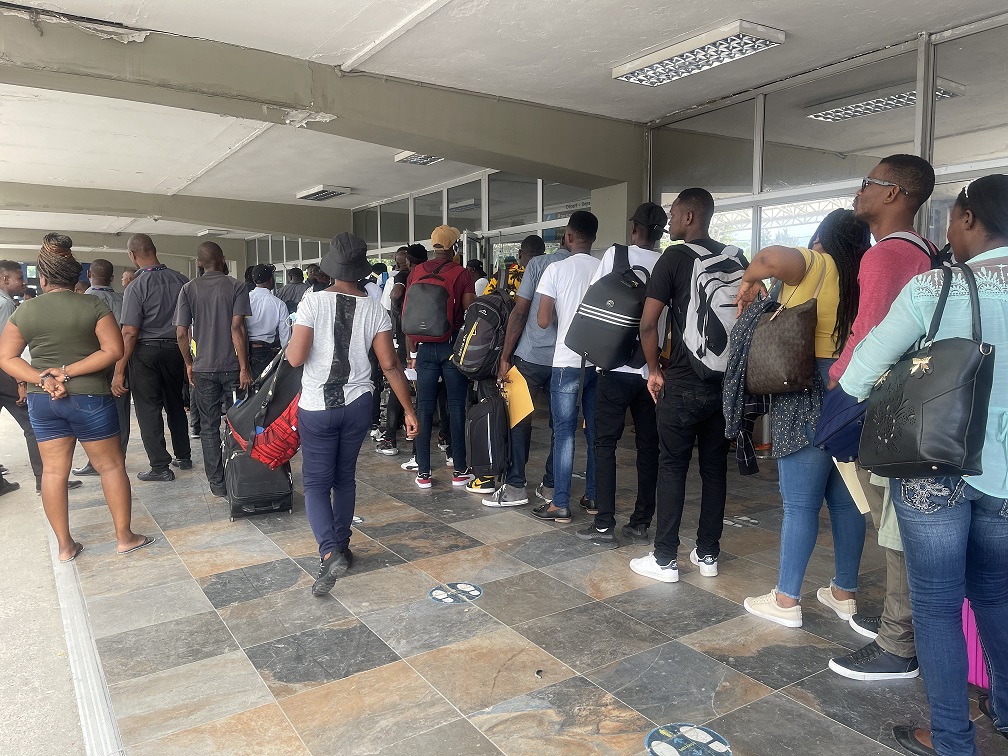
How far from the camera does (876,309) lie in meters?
2.17

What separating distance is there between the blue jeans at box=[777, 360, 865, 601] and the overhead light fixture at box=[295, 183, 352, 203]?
9018mm

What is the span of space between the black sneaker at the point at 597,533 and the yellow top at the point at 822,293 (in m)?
1.63

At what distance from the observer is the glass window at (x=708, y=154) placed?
6.16m

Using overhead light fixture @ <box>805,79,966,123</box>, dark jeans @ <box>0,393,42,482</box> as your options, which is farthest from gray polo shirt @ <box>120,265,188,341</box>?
overhead light fixture @ <box>805,79,966,123</box>

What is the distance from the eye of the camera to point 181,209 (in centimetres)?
1126

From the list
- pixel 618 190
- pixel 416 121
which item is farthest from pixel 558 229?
pixel 416 121

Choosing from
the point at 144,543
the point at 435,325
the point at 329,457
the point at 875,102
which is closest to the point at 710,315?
the point at 329,457

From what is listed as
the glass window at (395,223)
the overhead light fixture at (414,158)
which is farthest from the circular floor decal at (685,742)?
the glass window at (395,223)

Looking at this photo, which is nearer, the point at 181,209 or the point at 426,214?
the point at 426,214

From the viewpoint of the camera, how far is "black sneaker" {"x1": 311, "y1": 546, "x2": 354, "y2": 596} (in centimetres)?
310

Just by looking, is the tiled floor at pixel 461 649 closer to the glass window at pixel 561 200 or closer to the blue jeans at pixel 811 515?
the blue jeans at pixel 811 515

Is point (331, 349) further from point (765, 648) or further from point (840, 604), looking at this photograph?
point (840, 604)

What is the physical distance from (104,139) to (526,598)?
23.7ft

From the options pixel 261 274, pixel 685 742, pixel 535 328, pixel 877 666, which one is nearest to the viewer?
pixel 685 742
